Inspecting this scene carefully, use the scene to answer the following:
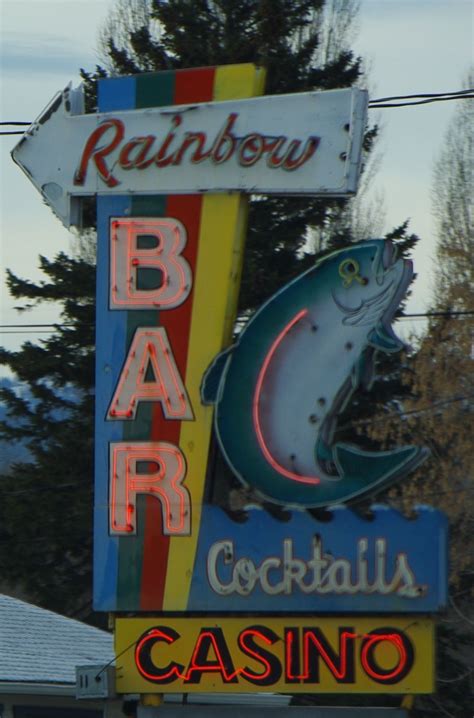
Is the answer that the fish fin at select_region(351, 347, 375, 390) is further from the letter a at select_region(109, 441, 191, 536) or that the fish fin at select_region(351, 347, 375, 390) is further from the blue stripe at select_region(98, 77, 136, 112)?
the blue stripe at select_region(98, 77, 136, 112)

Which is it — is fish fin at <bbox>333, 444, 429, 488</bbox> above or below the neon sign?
below

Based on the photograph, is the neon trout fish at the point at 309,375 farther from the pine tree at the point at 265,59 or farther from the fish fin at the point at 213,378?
the pine tree at the point at 265,59

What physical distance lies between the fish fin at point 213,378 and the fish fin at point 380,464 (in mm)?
1062

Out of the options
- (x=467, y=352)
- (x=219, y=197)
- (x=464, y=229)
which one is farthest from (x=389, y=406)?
(x=219, y=197)

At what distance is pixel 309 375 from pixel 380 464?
2.91 ft

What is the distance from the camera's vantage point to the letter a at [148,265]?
10.5 metres

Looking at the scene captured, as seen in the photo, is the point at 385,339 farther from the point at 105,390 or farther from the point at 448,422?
the point at 448,422

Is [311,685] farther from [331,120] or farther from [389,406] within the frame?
[389,406]

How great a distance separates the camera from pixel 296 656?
1007cm

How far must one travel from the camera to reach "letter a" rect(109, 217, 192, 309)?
413 inches

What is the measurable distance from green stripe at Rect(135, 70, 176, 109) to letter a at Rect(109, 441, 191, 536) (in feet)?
9.19

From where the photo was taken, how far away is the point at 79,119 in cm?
1091

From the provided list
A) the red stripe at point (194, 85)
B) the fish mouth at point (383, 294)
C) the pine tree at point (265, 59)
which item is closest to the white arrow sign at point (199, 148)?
the red stripe at point (194, 85)

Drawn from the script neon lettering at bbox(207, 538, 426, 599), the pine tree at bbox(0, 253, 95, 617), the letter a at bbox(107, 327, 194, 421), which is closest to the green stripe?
the letter a at bbox(107, 327, 194, 421)
